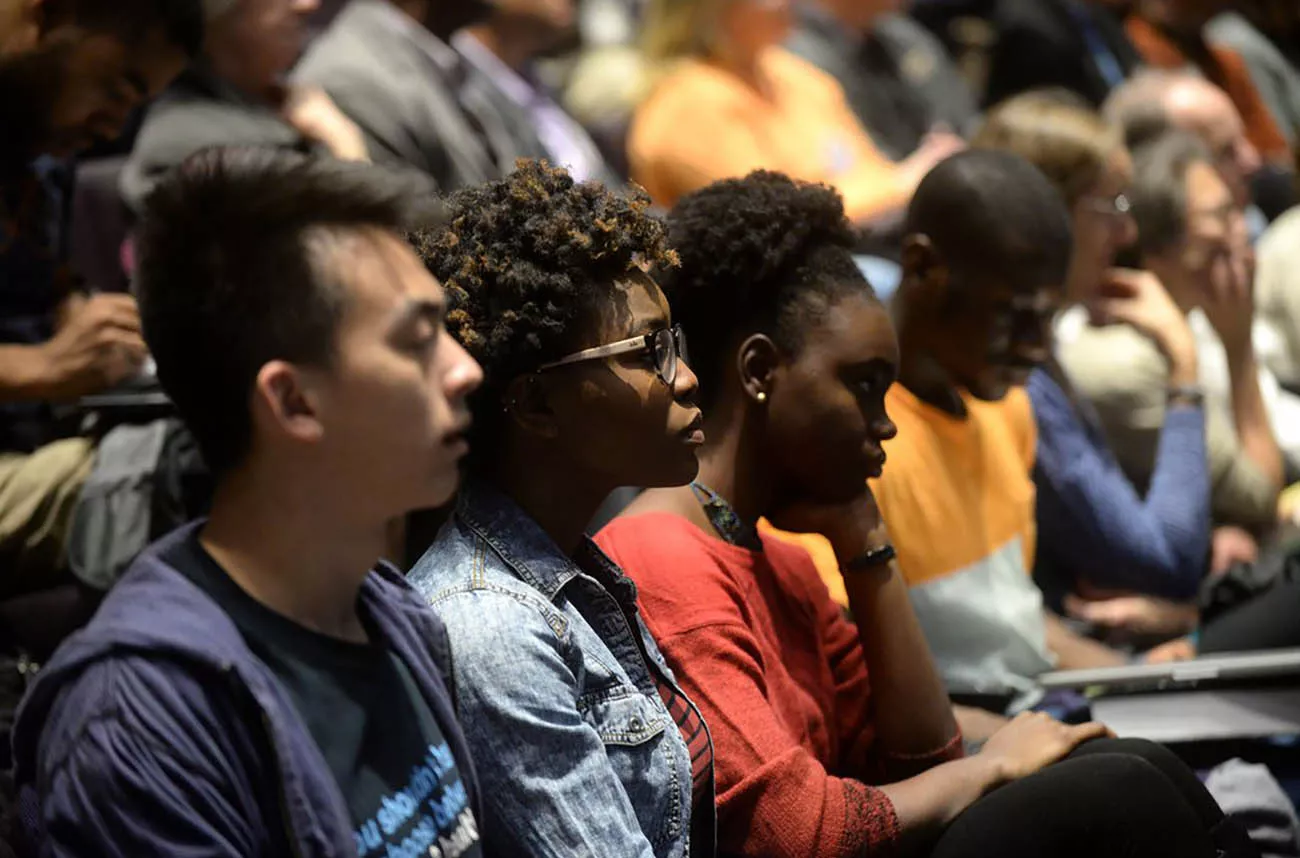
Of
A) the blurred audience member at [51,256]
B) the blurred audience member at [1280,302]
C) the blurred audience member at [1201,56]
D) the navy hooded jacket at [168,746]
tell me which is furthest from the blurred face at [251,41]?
the blurred audience member at [1201,56]

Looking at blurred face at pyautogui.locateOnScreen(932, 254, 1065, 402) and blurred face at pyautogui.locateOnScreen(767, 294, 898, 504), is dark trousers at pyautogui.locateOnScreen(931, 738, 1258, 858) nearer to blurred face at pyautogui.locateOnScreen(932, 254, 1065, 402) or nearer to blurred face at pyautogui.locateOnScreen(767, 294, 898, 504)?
blurred face at pyautogui.locateOnScreen(767, 294, 898, 504)

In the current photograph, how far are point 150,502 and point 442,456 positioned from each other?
1111 mm

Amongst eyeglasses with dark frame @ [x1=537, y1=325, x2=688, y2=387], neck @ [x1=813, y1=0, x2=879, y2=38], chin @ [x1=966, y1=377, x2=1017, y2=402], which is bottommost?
neck @ [x1=813, y1=0, x2=879, y2=38]

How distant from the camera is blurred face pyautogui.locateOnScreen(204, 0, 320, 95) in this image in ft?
9.89

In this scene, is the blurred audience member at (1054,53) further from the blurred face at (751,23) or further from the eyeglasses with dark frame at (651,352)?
the eyeglasses with dark frame at (651,352)

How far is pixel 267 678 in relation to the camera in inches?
48.4

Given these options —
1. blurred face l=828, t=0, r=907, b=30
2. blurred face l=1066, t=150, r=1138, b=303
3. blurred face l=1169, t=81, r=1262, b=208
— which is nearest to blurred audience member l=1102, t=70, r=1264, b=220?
blurred face l=1169, t=81, r=1262, b=208

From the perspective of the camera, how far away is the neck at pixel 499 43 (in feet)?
14.1

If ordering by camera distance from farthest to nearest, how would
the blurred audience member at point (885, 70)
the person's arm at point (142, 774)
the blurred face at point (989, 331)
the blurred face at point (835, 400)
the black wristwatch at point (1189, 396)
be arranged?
1. the blurred audience member at point (885, 70)
2. the black wristwatch at point (1189, 396)
3. the blurred face at point (989, 331)
4. the blurred face at point (835, 400)
5. the person's arm at point (142, 774)

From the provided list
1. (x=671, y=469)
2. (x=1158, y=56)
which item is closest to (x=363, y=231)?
(x=671, y=469)

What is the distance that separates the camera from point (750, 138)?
4.30 meters

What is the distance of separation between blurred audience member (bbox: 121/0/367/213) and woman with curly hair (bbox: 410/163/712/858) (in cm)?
125

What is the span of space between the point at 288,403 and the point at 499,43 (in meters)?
3.19

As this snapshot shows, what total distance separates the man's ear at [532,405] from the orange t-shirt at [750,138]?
2.51 m
